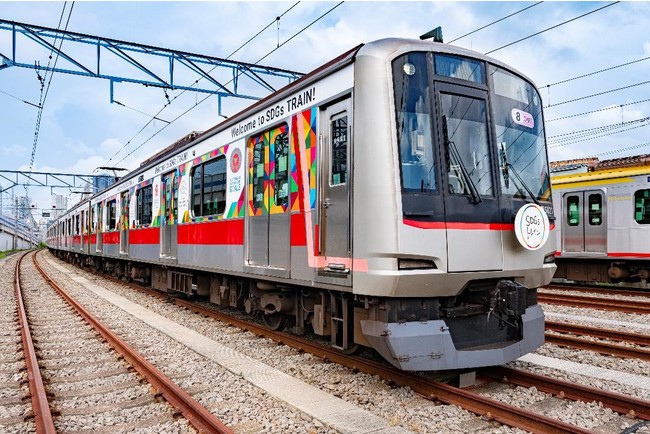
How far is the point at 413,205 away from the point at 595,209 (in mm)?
11443

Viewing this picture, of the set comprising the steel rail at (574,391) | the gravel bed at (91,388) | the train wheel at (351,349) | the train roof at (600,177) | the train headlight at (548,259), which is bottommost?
the gravel bed at (91,388)

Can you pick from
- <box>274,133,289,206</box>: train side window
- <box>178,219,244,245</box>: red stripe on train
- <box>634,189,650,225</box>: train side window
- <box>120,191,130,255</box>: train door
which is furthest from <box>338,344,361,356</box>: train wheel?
<box>120,191,130,255</box>: train door

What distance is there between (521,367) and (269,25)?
9.14 metres

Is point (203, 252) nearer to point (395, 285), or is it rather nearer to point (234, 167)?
point (234, 167)

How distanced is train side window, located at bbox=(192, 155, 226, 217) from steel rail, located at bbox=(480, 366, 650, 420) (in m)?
4.70

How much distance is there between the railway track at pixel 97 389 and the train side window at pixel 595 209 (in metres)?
12.3

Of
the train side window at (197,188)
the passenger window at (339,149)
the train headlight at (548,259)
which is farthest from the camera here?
the train side window at (197,188)

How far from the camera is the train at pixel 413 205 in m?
4.75

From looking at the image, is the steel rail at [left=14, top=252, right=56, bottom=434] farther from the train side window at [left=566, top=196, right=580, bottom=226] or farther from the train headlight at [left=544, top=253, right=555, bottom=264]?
the train side window at [left=566, top=196, right=580, bottom=226]

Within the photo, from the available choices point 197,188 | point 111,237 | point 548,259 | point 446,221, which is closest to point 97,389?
point 446,221

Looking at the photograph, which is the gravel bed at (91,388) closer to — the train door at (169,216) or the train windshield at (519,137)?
the train door at (169,216)

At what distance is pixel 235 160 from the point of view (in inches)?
309

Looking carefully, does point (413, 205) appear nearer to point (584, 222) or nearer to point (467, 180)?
point (467, 180)

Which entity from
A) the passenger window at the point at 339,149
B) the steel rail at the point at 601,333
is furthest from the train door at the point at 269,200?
the steel rail at the point at 601,333
